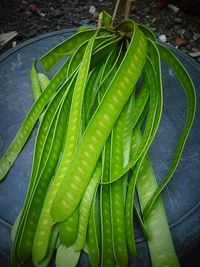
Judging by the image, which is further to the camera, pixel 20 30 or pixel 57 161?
pixel 20 30

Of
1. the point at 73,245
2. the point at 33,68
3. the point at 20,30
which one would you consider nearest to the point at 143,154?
the point at 73,245

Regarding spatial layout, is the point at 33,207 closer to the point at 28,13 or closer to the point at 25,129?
the point at 25,129

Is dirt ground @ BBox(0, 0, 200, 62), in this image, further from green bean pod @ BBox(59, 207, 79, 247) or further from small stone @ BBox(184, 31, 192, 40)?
green bean pod @ BBox(59, 207, 79, 247)

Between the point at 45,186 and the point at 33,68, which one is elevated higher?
the point at 33,68

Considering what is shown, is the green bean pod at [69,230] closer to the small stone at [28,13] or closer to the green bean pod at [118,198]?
the green bean pod at [118,198]

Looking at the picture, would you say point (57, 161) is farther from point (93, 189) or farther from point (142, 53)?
point (142, 53)

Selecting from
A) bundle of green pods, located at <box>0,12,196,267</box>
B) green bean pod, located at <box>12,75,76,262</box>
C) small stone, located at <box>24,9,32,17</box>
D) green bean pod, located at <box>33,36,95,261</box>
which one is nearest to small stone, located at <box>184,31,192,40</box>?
small stone, located at <box>24,9,32,17</box>
